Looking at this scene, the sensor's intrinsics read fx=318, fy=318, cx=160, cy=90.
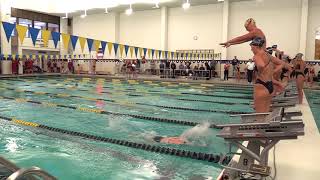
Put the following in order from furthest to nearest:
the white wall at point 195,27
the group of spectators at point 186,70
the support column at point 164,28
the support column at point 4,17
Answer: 1. the support column at point 164,28
2. the white wall at point 195,27
3. the support column at point 4,17
4. the group of spectators at point 186,70

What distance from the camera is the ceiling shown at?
20.1 metres

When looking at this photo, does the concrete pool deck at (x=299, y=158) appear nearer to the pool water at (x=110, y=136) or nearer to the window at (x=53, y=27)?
the pool water at (x=110, y=136)

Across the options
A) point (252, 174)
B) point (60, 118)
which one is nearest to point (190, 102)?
point (60, 118)

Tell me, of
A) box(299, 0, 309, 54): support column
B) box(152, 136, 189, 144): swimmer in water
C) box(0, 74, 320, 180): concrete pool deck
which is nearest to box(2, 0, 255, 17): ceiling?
box(299, 0, 309, 54): support column

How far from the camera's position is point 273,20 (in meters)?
Answer: 18.5

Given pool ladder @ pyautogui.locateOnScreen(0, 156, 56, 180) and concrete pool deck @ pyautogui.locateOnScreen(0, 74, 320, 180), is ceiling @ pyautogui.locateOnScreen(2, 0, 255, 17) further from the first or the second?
pool ladder @ pyautogui.locateOnScreen(0, 156, 56, 180)

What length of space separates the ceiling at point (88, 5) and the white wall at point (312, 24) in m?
5.49

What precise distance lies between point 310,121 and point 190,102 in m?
3.95

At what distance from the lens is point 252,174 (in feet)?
8.71

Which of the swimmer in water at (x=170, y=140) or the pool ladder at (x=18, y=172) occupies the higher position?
the pool ladder at (x=18, y=172)

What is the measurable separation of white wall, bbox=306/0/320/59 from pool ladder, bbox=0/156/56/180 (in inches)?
726

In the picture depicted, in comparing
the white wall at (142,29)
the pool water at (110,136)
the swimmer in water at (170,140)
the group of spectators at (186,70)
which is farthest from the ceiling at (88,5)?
the swimmer in water at (170,140)

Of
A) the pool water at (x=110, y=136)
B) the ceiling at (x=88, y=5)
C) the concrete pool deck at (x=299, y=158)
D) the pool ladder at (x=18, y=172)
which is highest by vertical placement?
the ceiling at (x=88, y=5)

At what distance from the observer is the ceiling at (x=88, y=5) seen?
20109mm
